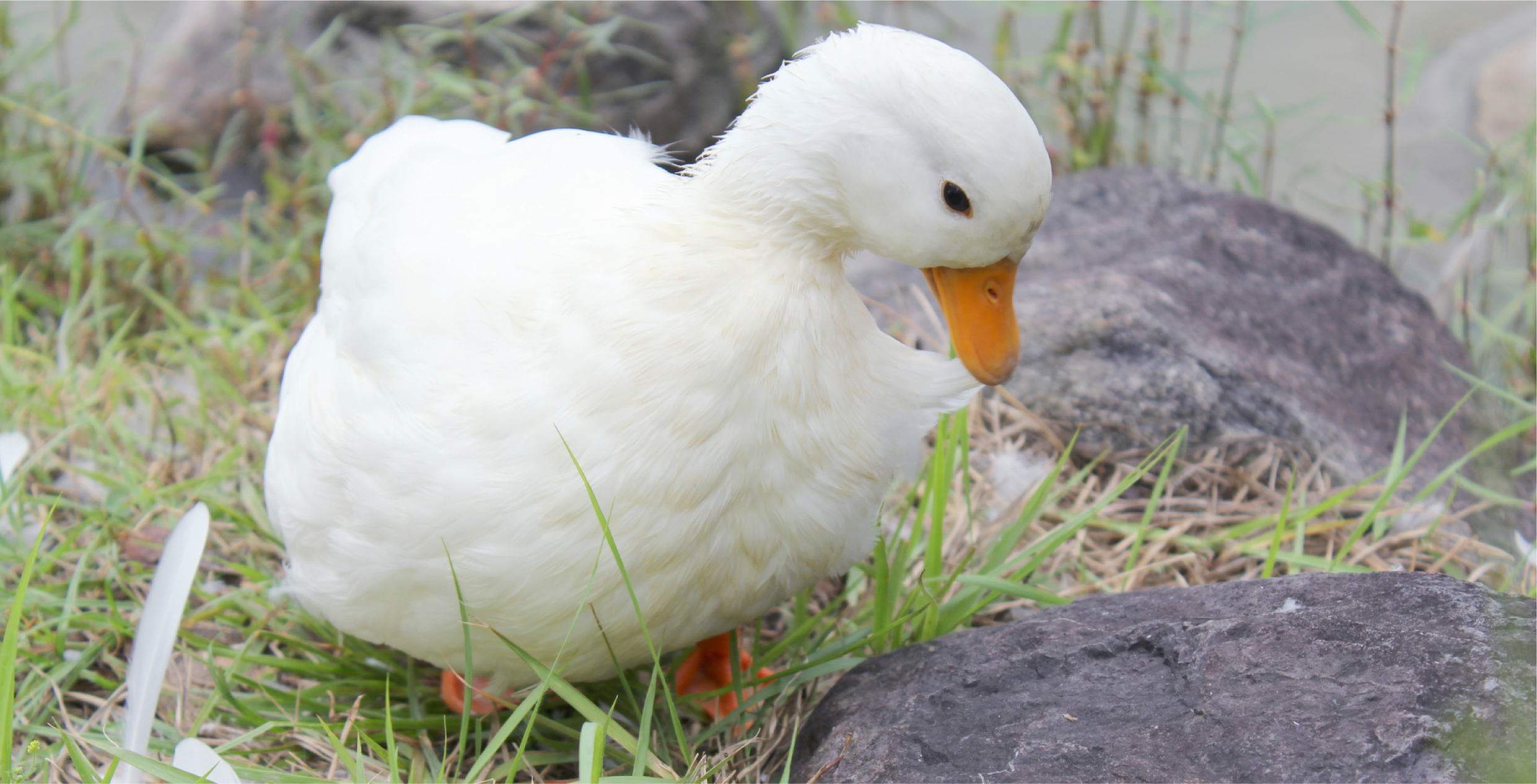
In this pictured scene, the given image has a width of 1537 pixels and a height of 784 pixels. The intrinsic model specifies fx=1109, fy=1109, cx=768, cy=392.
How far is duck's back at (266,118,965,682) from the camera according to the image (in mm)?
1372

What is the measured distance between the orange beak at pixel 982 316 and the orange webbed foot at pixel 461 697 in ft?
2.84

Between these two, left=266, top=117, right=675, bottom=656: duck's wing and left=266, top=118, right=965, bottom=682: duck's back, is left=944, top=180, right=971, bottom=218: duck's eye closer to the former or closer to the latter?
left=266, top=118, right=965, bottom=682: duck's back

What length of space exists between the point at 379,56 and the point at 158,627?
197 centimetres

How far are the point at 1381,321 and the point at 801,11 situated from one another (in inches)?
90.6

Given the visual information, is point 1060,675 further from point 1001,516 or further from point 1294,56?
point 1294,56

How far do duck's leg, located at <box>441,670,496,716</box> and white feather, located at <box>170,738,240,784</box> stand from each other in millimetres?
331

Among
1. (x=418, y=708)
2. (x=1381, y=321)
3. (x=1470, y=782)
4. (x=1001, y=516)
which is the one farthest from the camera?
(x=1381, y=321)

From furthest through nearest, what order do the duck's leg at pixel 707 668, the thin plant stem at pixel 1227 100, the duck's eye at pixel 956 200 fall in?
the thin plant stem at pixel 1227 100 → the duck's leg at pixel 707 668 → the duck's eye at pixel 956 200

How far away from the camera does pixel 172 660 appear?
192 centimetres

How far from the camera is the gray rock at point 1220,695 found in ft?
3.88

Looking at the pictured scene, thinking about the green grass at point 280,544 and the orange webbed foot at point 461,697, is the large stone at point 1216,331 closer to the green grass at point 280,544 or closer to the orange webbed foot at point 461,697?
the green grass at point 280,544

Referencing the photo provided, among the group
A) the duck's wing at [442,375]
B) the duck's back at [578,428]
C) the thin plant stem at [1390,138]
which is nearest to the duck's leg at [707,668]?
the duck's back at [578,428]

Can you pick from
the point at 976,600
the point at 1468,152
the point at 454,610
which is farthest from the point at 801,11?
the point at 454,610

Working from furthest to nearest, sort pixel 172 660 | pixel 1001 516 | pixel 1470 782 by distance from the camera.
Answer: pixel 1001 516, pixel 172 660, pixel 1470 782
